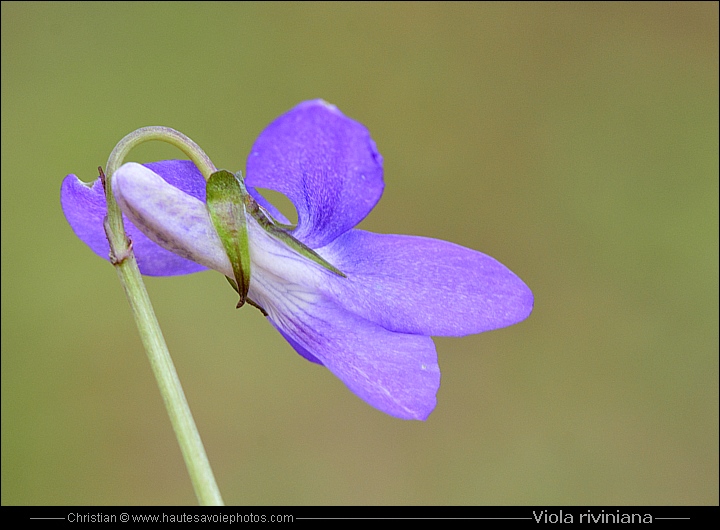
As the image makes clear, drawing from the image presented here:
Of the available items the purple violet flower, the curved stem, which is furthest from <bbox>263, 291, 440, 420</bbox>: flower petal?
the curved stem

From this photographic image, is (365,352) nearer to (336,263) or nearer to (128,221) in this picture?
(336,263)

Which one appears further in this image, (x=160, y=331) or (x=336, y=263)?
(x=336, y=263)

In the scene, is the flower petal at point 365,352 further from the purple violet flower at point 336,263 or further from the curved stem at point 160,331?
the curved stem at point 160,331

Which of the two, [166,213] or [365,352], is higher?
[166,213]

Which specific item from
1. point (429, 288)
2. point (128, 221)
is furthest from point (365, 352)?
point (128, 221)

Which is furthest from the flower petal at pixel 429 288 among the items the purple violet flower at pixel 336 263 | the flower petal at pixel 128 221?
the flower petal at pixel 128 221

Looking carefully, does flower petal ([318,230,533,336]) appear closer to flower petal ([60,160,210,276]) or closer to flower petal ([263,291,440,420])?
flower petal ([263,291,440,420])

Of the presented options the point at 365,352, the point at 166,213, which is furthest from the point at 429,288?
the point at 166,213
